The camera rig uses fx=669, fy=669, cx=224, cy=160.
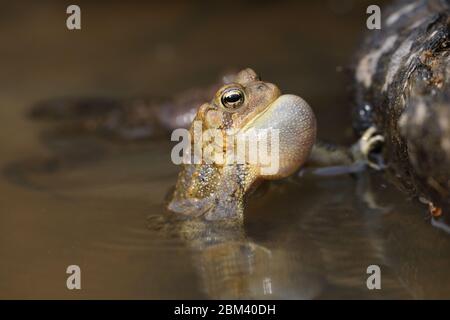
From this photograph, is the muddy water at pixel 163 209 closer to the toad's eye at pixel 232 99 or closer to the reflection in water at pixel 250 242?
the reflection in water at pixel 250 242

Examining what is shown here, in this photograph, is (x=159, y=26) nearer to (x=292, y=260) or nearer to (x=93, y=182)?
(x=93, y=182)

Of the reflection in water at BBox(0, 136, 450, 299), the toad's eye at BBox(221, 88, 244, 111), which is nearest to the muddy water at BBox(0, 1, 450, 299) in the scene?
the reflection in water at BBox(0, 136, 450, 299)

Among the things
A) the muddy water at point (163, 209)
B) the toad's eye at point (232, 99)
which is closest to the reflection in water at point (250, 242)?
the muddy water at point (163, 209)

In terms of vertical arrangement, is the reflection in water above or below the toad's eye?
below

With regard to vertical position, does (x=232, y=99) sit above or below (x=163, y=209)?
above

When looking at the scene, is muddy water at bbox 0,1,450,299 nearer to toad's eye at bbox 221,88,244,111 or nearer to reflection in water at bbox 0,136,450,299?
reflection in water at bbox 0,136,450,299
